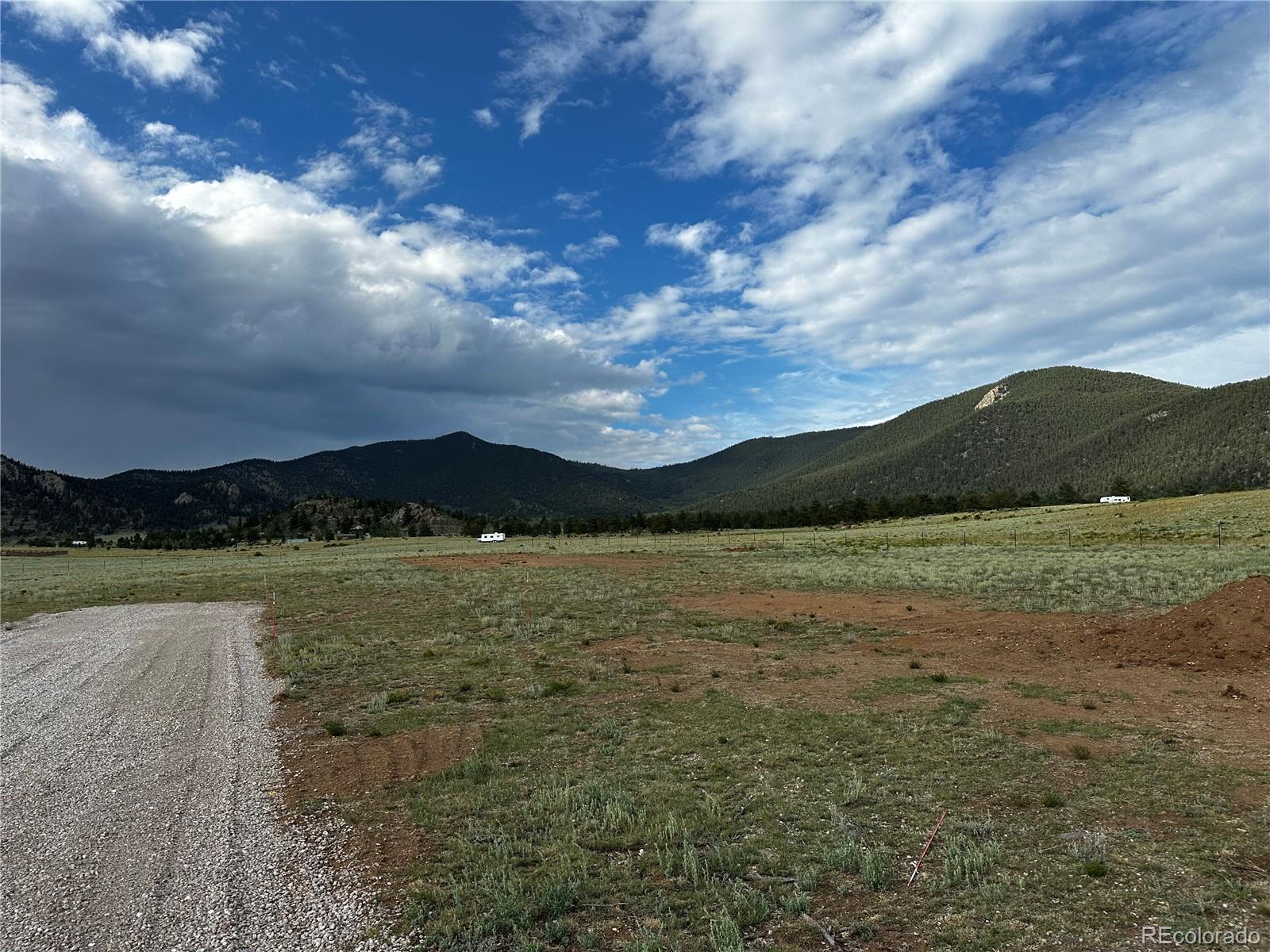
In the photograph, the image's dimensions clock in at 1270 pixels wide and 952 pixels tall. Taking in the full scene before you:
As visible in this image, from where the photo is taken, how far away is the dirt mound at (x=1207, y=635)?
1394cm

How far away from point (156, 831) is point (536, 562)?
4707 centimetres

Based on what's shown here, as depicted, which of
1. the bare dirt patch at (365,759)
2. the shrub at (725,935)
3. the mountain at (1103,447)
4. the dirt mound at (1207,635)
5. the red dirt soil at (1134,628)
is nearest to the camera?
the shrub at (725,935)

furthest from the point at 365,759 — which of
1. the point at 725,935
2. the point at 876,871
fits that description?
the point at 876,871

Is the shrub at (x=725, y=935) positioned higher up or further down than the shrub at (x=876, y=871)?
higher up

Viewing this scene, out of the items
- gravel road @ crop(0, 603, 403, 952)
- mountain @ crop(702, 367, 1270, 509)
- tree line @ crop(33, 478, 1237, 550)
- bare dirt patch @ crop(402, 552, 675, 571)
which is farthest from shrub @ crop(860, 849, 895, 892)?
mountain @ crop(702, 367, 1270, 509)

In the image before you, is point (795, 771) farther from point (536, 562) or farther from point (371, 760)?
point (536, 562)

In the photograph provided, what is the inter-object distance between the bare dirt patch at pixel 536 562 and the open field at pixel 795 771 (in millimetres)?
24527

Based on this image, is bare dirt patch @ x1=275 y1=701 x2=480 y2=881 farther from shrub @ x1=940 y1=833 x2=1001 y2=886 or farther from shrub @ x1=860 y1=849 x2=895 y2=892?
shrub @ x1=940 y1=833 x2=1001 y2=886

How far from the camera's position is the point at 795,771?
867cm

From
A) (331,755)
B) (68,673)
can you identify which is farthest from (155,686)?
(331,755)

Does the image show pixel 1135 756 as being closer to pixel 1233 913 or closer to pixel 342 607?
pixel 1233 913

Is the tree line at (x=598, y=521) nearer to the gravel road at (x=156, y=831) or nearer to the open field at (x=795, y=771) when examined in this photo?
the open field at (x=795, y=771)

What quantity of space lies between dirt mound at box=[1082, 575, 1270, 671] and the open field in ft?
0.38

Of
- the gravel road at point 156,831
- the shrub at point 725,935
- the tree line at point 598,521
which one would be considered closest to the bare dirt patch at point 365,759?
the gravel road at point 156,831
